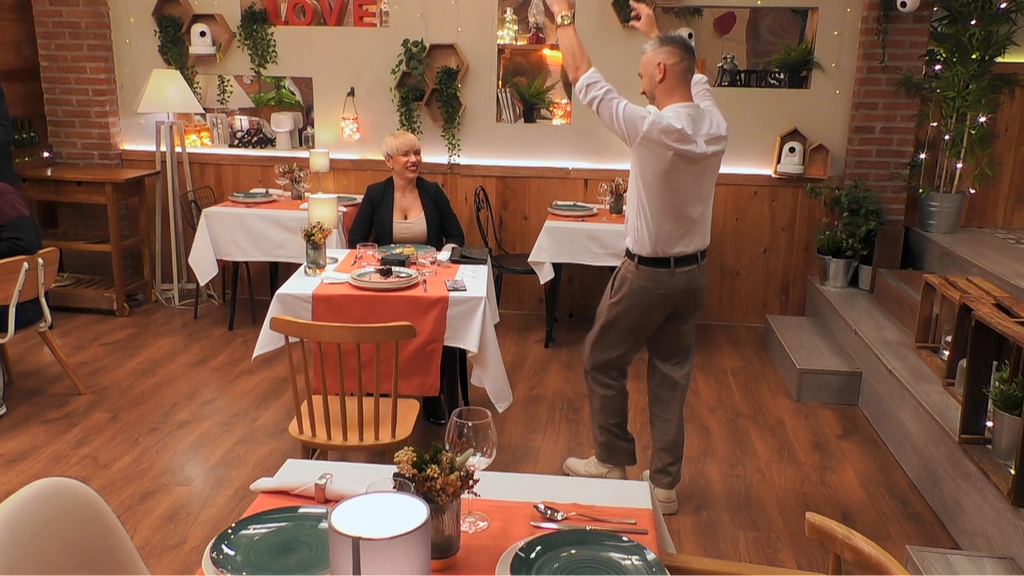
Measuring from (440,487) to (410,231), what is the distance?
2943 millimetres

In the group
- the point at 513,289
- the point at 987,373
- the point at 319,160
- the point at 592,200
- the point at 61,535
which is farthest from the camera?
the point at 513,289

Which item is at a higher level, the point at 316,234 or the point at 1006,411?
the point at 316,234

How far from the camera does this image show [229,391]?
412cm

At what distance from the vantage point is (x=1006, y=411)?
2.64m

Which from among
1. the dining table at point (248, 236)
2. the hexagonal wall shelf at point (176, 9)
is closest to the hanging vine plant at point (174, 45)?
the hexagonal wall shelf at point (176, 9)

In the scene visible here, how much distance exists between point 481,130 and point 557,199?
682mm

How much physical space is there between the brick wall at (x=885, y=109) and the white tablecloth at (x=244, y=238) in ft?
10.4

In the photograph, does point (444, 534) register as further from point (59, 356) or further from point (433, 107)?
point (433, 107)

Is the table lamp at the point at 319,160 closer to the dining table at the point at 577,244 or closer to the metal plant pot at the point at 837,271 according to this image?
the dining table at the point at 577,244

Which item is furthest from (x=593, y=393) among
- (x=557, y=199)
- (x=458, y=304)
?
(x=557, y=199)

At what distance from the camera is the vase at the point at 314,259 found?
3.33 m

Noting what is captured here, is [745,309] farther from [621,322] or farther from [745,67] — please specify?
[621,322]

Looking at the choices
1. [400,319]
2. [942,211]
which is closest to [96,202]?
[400,319]

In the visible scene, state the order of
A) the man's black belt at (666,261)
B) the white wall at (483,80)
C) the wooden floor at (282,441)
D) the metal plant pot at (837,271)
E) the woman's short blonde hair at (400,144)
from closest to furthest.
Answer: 1. the man's black belt at (666,261)
2. the wooden floor at (282,441)
3. the woman's short blonde hair at (400,144)
4. the metal plant pot at (837,271)
5. the white wall at (483,80)
